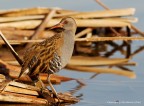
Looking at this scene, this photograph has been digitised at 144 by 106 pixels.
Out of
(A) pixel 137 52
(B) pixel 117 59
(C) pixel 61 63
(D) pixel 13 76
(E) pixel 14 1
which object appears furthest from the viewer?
(E) pixel 14 1

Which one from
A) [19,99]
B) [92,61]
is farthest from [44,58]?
[92,61]

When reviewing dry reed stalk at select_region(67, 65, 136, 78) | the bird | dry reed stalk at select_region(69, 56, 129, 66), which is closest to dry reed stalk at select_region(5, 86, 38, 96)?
the bird

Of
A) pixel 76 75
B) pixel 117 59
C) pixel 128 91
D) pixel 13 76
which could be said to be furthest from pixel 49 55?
pixel 117 59

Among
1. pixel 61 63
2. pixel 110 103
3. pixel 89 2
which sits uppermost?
pixel 89 2

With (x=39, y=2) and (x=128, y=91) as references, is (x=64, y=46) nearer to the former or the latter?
(x=128, y=91)

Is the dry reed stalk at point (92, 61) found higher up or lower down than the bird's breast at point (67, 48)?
lower down

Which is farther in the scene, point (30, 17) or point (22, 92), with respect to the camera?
point (30, 17)

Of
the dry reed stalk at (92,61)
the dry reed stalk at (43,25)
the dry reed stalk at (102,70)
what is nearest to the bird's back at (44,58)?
the dry reed stalk at (102,70)

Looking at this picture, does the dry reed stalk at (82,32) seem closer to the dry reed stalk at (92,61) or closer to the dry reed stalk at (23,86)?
the dry reed stalk at (92,61)

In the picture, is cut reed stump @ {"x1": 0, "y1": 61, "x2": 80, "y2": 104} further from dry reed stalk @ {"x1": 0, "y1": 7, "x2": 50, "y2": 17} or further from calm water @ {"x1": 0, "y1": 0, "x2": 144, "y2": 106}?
dry reed stalk @ {"x1": 0, "y1": 7, "x2": 50, "y2": 17}
